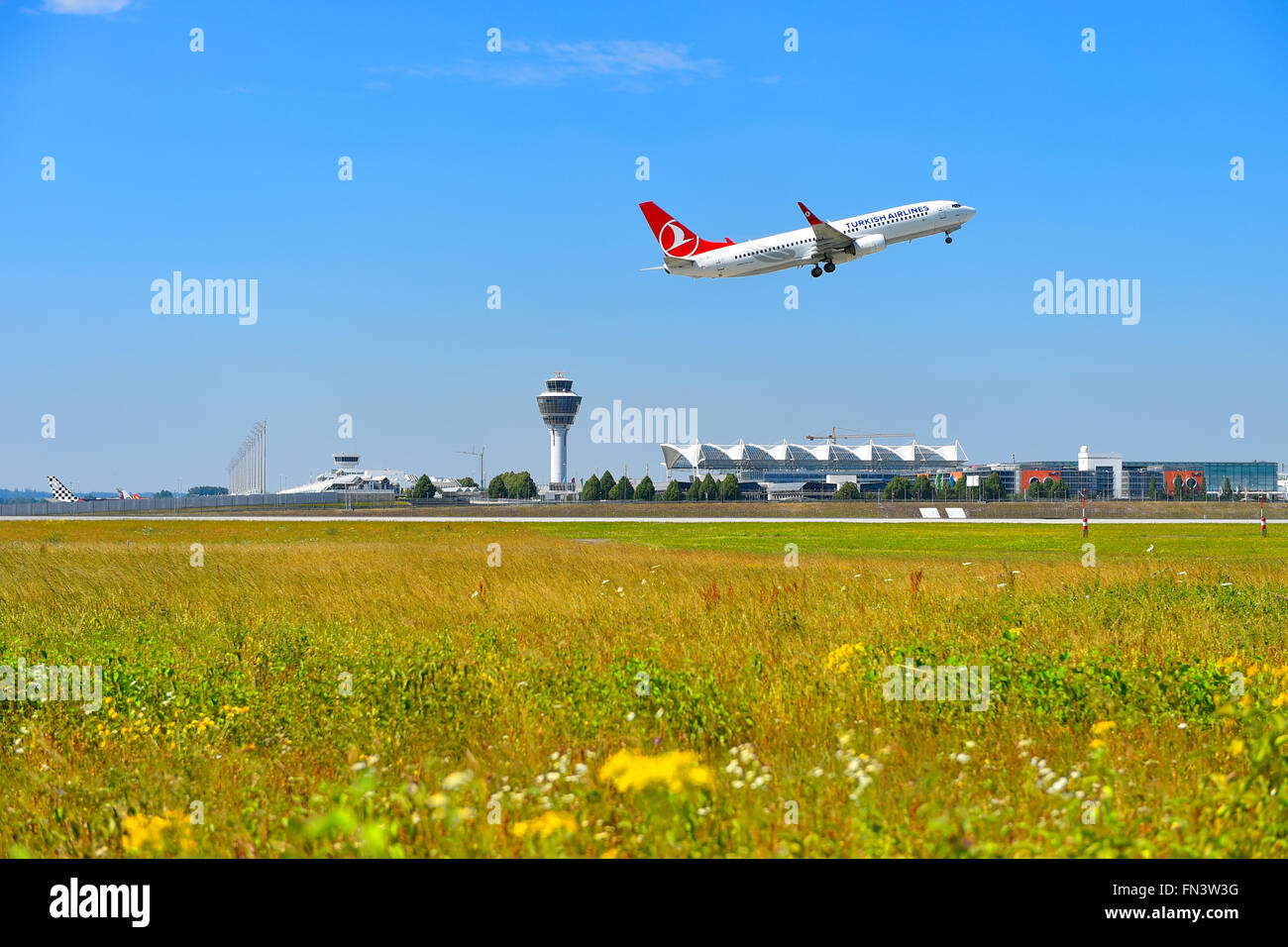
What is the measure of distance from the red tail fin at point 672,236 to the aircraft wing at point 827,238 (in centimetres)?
752

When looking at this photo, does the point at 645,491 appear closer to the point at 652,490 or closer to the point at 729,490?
the point at 652,490

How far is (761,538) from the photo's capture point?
45.4 meters

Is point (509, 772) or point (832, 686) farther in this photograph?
point (832, 686)

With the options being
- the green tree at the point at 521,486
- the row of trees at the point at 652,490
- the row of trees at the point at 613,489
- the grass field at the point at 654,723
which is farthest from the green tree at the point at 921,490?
the grass field at the point at 654,723

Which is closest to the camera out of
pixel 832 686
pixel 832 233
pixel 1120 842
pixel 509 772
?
pixel 1120 842

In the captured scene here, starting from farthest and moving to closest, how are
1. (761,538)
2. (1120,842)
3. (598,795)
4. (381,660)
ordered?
(761,538), (381,660), (598,795), (1120,842)

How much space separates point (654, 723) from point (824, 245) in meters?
50.9

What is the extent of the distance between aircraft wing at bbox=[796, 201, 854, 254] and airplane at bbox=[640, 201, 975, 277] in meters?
0.06

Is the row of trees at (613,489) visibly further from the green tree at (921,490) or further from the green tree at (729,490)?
the green tree at (921,490)

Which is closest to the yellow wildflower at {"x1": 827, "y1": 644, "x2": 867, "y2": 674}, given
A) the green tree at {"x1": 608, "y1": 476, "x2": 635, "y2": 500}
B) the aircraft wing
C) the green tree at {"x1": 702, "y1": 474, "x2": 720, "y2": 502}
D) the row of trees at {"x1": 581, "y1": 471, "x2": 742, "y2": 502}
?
the aircraft wing

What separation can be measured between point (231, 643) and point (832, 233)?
47.9m

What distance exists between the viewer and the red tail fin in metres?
63.3

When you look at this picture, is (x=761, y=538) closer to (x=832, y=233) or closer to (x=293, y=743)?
(x=832, y=233)
